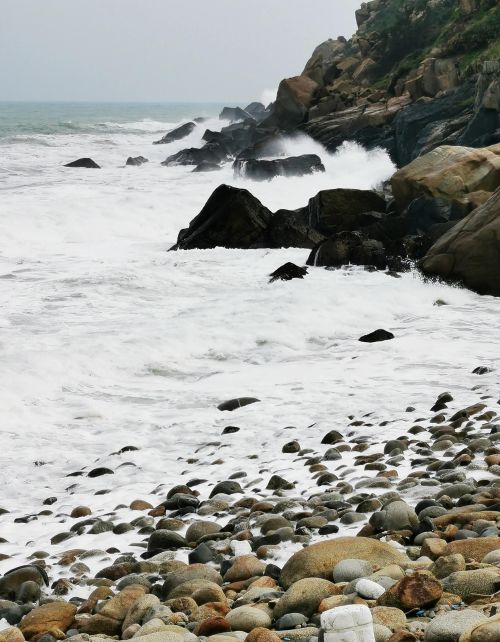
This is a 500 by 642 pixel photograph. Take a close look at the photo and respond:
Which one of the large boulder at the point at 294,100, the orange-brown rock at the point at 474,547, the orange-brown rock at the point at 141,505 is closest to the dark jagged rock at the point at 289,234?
the orange-brown rock at the point at 141,505

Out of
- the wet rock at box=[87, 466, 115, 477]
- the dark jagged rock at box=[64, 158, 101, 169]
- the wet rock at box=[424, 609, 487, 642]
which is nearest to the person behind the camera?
the wet rock at box=[424, 609, 487, 642]

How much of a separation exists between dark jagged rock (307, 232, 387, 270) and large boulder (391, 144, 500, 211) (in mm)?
1906

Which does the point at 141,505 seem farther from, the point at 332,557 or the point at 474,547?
the point at 474,547

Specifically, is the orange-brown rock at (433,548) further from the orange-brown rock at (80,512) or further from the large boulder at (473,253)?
the large boulder at (473,253)

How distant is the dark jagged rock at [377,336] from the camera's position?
1167cm

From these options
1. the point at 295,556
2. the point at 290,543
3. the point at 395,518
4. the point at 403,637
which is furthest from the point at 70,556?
the point at 403,637

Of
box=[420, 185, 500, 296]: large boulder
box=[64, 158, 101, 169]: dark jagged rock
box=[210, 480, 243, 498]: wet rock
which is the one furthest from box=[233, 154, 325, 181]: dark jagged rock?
box=[210, 480, 243, 498]: wet rock

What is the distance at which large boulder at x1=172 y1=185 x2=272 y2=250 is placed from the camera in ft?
62.7

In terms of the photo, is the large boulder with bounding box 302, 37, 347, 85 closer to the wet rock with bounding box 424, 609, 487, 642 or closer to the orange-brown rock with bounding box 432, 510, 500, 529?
the orange-brown rock with bounding box 432, 510, 500, 529

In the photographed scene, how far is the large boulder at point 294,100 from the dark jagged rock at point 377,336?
114 feet

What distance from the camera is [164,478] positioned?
23.9ft

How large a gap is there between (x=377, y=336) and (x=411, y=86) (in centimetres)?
3024

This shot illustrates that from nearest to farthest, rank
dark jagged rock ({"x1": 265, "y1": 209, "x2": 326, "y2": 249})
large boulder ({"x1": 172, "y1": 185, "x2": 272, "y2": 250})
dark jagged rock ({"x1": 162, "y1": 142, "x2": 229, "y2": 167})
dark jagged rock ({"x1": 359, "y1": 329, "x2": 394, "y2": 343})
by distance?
dark jagged rock ({"x1": 359, "y1": 329, "x2": 394, "y2": 343}), dark jagged rock ({"x1": 265, "y1": 209, "x2": 326, "y2": 249}), large boulder ({"x1": 172, "y1": 185, "x2": 272, "y2": 250}), dark jagged rock ({"x1": 162, "y1": 142, "x2": 229, "y2": 167})

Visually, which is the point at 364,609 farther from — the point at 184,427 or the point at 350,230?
the point at 350,230
